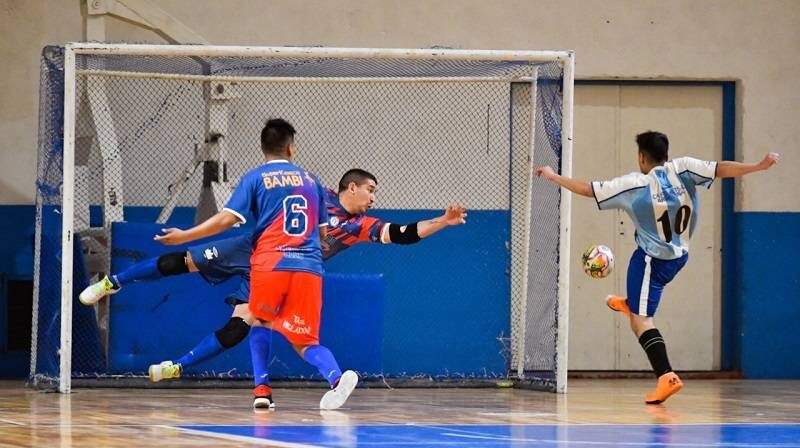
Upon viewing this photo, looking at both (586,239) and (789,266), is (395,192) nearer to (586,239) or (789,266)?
(586,239)

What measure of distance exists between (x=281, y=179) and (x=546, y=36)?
21.6 feet

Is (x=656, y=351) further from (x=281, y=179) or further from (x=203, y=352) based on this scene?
(x=203, y=352)

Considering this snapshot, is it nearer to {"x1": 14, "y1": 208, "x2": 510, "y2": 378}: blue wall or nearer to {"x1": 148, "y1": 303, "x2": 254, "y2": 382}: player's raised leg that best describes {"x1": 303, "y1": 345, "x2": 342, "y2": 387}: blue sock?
{"x1": 148, "y1": 303, "x2": 254, "y2": 382}: player's raised leg

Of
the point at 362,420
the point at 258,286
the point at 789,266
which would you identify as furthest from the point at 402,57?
the point at 789,266

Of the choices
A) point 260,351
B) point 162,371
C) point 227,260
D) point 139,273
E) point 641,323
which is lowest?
point 162,371

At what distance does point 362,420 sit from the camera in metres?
9.51

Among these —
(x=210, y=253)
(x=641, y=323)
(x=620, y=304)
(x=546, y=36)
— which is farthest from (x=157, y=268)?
(x=546, y=36)

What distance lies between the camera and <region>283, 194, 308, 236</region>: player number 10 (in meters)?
10.3

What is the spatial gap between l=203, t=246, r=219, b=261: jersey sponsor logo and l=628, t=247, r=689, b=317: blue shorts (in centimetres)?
348

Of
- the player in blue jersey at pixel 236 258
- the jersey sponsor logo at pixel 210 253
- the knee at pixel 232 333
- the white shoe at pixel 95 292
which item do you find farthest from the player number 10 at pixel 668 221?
the white shoe at pixel 95 292

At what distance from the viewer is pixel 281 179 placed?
1035cm

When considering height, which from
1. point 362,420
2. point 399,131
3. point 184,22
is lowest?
point 362,420

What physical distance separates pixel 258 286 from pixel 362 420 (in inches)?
55.2

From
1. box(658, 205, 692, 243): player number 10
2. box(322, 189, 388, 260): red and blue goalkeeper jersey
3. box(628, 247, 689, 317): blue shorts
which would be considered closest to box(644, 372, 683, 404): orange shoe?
box(628, 247, 689, 317): blue shorts
